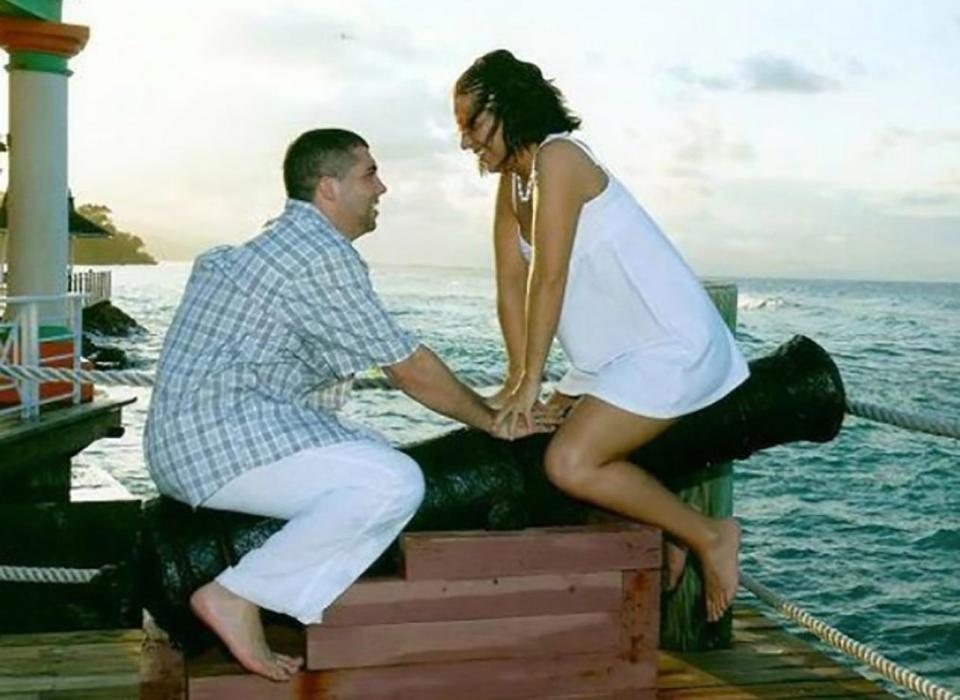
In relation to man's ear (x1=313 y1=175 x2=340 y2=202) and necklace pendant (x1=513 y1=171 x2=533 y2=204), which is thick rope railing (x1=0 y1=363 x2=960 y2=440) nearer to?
necklace pendant (x1=513 y1=171 x2=533 y2=204)

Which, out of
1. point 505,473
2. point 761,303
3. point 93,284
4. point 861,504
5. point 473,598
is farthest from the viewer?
point 761,303

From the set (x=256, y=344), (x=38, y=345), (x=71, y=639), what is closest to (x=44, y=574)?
(x=71, y=639)

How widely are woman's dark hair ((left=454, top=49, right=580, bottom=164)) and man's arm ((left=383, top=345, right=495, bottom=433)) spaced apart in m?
0.51

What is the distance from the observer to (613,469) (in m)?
2.62

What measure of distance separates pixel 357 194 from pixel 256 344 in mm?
334

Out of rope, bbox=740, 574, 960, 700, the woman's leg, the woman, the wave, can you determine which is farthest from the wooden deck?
the wave

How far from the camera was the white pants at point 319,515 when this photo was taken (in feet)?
7.75

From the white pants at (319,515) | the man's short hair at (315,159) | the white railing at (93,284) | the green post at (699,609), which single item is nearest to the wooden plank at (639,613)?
the white pants at (319,515)

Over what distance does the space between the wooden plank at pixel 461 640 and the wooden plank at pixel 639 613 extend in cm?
2

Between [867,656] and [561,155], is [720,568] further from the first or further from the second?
[561,155]

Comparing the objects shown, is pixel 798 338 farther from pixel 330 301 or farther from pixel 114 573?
pixel 114 573

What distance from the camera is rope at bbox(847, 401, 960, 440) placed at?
2951mm

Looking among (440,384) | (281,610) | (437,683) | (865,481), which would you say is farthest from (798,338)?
(865,481)

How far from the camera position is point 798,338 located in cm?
293
